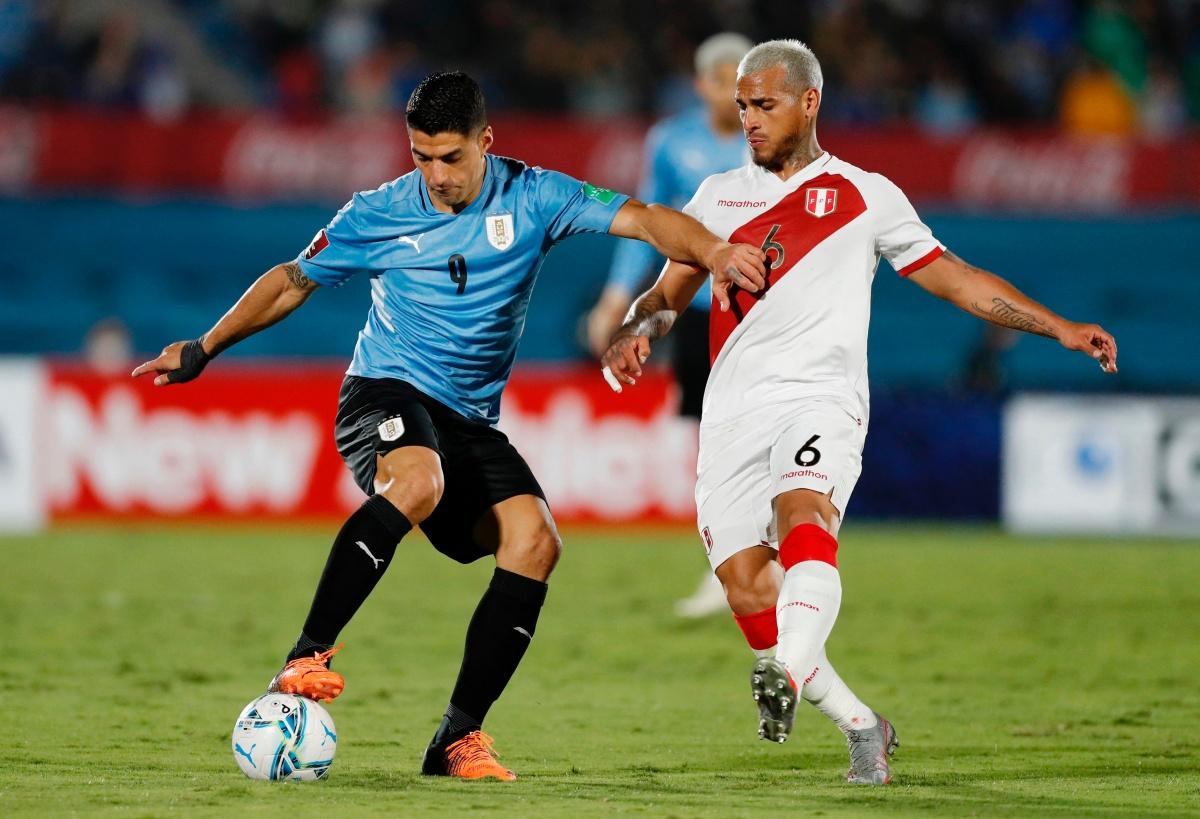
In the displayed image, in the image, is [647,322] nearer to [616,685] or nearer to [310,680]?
[310,680]

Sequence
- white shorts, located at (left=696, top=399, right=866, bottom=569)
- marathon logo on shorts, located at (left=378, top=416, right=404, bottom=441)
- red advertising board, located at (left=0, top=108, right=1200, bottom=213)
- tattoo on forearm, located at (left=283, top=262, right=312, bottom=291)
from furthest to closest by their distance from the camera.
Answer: red advertising board, located at (left=0, top=108, right=1200, bottom=213), tattoo on forearm, located at (left=283, top=262, right=312, bottom=291), marathon logo on shorts, located at (left=378, top=416, right=404, bottom=441), white shorts, located at (left=696, top=399, right=866, bottom=569)

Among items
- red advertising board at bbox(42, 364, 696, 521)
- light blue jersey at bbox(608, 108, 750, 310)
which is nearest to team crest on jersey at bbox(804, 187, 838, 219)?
light blue jersey at bbox(608, 108, 750, 310)

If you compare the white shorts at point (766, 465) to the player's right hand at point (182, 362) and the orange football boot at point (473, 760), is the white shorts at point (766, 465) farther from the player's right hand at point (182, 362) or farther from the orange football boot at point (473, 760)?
the player's right hand at point (182, 362)

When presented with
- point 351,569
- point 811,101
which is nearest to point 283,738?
point 351,569

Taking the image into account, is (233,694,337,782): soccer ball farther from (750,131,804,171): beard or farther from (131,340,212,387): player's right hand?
(750,131,804,171): beard

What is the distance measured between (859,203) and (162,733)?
3.18 metres

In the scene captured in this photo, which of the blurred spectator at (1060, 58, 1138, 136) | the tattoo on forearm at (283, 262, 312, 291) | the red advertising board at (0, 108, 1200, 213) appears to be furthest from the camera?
the blurred spectator at (1060, 58, 1138, 136)

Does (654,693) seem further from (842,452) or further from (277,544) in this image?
(277,544)

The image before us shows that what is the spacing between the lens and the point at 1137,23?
1953cm

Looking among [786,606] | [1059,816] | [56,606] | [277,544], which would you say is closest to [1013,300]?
[786,606]

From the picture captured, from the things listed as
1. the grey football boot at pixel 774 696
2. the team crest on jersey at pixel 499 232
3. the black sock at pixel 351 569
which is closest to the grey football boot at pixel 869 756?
the grey football boot at pixel 774 696

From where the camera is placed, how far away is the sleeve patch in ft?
20.3

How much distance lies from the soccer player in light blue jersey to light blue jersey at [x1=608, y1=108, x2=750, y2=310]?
145 inches

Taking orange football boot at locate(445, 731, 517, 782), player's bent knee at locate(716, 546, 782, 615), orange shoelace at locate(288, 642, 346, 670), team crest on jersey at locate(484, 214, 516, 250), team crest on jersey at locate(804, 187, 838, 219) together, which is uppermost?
team crest on jersey at locate(804, 187, 838, 219)
